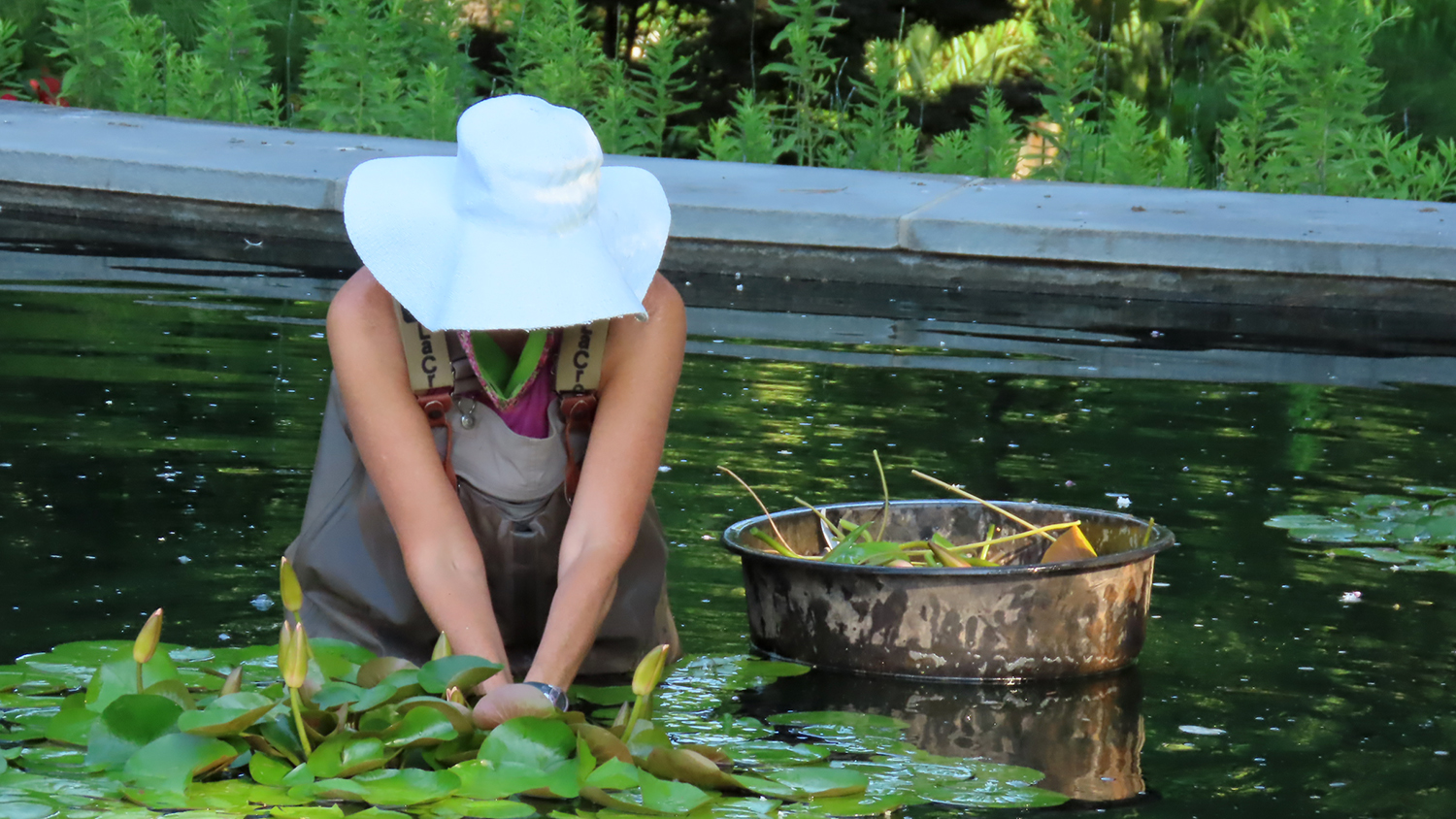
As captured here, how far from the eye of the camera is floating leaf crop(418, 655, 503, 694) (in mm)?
2654

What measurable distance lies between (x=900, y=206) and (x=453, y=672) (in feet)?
18.1


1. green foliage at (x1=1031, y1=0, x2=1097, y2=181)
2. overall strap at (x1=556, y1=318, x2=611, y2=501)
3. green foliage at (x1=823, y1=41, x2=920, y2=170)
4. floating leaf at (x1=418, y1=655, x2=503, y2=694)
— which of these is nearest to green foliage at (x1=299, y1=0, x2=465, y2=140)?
green foliage at (x1=823, y1=41, x2=920, y2=170)

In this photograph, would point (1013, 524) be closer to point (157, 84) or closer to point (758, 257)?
point (758, 257)

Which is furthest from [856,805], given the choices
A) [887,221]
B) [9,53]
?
[9,53]

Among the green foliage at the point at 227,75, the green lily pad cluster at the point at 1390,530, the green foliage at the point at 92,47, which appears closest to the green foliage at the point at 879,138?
the green foliage at the point at 227,75

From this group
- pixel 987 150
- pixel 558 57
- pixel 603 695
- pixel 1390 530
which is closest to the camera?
pixel 603 695

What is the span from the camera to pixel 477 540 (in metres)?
3.13

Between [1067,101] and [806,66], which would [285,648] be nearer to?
[1067,101]

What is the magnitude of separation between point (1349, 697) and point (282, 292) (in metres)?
4.81

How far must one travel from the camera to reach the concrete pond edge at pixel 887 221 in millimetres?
7523

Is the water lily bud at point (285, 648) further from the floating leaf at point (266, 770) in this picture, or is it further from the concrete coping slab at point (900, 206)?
the concrete coping slab at point (900, 206)

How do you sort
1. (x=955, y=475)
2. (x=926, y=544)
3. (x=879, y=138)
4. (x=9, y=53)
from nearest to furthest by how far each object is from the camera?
(x=926, y=544) < (x=955, y=475) < (x=879, y=138) < (x=9, y=53)

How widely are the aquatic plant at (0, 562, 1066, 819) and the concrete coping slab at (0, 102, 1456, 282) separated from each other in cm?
496

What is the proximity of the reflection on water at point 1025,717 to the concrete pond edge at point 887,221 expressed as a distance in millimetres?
4367
